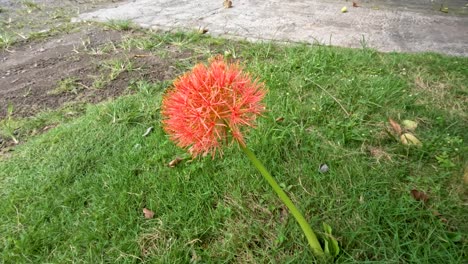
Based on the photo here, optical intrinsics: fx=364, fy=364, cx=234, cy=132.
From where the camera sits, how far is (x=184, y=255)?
167 centimetres

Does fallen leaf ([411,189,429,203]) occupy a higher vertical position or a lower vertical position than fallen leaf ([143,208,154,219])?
higher

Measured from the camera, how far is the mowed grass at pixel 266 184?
65.4 inches

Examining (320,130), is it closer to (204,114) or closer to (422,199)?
(422,199)

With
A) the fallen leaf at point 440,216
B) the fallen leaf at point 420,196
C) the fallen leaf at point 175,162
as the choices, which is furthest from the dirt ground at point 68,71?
the fallen leaf at point 440,216

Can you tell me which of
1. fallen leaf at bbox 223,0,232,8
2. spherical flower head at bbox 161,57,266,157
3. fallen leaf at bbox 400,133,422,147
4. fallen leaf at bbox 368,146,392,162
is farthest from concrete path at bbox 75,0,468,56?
spherical flower head at bbox 161,57,266,157

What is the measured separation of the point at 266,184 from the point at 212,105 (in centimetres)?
95

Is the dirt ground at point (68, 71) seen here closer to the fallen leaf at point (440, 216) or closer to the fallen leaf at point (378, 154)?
the fallen leaf at point (378, 154)

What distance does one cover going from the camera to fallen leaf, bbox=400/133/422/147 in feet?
6.89

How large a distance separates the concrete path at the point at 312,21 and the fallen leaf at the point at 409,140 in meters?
1.51

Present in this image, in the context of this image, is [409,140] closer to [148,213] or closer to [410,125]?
[410,125]

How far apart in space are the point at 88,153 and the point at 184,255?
1.04 metres

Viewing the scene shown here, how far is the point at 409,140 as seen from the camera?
6.94ft

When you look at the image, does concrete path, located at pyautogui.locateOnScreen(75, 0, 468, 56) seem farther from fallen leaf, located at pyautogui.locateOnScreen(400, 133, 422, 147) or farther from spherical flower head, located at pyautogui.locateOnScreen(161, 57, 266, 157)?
spherical flower head, located at pyautogui.locateOnScreen(161, 57, 266, 157)

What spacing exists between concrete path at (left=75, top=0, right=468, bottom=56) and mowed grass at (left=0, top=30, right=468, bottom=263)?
2.74ft
